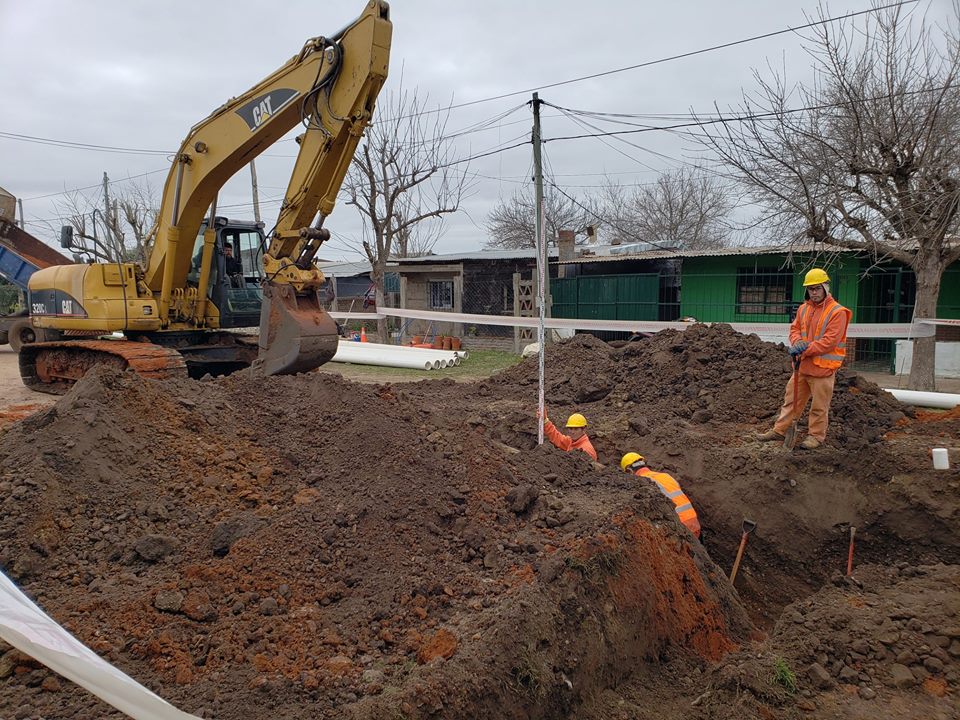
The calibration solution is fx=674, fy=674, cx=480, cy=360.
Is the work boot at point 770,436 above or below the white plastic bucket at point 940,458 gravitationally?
below

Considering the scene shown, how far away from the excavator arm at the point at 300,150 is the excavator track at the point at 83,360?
1.63m

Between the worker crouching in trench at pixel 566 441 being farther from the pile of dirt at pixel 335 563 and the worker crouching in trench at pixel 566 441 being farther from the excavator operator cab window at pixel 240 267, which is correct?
the excavator operator cab window at pixel 240 267

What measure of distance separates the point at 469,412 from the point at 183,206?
15.6 feet

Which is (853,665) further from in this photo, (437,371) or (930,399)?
(437,371)

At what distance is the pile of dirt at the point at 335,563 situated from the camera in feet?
10.1

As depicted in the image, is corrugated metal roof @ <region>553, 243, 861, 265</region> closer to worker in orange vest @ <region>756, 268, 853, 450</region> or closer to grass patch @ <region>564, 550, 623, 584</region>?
worker in orange vest @ <region>756, 268, 853, 450</region>

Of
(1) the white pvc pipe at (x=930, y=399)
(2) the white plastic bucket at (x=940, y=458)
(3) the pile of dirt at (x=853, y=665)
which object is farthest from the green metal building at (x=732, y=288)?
(3) the pile of dirt at (x=853, y=665)

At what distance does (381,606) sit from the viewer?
12.1ft

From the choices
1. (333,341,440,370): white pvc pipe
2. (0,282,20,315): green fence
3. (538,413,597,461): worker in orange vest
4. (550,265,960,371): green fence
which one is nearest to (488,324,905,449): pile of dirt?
(538,413,597,461): worker in orange vest

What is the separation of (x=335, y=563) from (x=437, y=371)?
10.4 m

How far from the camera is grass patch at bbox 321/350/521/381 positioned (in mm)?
13820

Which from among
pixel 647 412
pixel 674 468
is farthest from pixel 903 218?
pixel 674 468

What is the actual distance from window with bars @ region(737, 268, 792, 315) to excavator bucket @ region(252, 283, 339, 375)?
11466mm

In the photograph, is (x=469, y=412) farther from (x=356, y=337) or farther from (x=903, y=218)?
(x=356, y=337)
